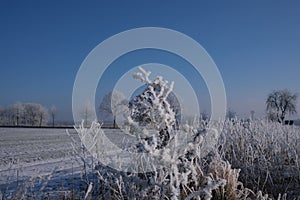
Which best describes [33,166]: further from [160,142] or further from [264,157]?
[160,142]

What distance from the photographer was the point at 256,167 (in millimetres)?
4984

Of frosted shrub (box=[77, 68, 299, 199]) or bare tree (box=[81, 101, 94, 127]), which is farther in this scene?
bare tree (box=[81, 101, 94, 127])

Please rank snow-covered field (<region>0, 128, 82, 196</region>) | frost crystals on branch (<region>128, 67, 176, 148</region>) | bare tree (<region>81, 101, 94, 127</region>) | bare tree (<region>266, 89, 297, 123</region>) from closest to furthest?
frost crystals on branch (<region>128, 67, 176, 148</region>), bare tree (<region>81, 101, 94, 127</region>), snow-covered field (<region>0, 128, 82, 196</region>), bare tree (<region>266, 89, 297, 123</region>)

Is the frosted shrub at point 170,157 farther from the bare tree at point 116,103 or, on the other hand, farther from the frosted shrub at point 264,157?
the bare tree at point 116,103

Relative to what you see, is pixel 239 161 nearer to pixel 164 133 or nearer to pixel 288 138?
pixel 288 138

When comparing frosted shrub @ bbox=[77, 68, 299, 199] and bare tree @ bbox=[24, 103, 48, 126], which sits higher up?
frosted shrub @ bbox=[77, 68, 299, 199]

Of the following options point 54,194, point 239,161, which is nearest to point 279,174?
point 239,161

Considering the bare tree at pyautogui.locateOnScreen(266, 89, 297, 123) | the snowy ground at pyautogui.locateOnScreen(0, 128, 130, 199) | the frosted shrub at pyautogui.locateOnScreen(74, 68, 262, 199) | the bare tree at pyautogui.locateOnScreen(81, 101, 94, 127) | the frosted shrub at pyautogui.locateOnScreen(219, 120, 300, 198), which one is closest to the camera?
the frosted shrub at pyautogui.locateOnScreen(74, 68, 262, 199)

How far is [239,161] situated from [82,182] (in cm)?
275

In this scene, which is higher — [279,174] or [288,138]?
[288,138]

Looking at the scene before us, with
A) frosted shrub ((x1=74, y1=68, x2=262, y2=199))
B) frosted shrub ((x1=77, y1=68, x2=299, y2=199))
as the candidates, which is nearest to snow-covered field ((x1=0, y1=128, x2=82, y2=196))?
frosted shrub ((x1=77, y1=68, x2=299, y2=199))

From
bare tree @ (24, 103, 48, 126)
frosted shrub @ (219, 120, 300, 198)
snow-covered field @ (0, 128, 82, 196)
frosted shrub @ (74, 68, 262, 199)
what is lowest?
bare tree @ (24, 103, 48, 126)

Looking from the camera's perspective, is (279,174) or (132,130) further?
(279,174)

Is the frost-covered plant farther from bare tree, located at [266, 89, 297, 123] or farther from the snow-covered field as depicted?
bare tree, located at [266, 89, 297, 123]
